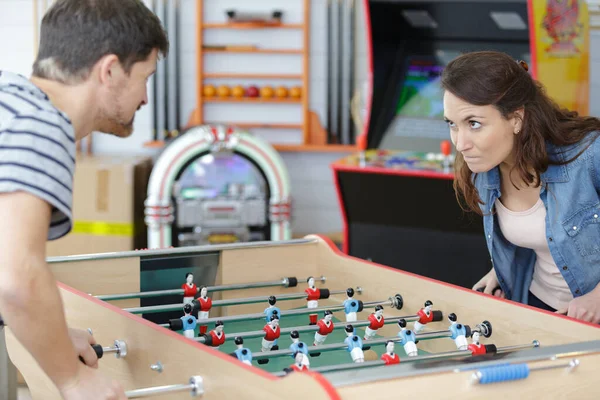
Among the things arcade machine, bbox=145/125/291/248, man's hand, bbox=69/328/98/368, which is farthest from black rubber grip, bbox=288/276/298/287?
arcade machine, bbox=145/125/291/248

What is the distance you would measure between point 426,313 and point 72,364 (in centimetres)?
100

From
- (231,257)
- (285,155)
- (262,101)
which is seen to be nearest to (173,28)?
(262,101)

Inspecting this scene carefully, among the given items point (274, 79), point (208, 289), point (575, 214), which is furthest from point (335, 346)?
point (274, 79)

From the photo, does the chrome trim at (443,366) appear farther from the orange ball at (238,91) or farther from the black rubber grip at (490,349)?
the orange ball at (238,91)

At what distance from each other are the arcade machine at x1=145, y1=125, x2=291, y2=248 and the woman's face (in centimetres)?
292

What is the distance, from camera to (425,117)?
14.4ft

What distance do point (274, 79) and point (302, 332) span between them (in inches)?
150

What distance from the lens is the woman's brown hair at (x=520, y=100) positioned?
219cm

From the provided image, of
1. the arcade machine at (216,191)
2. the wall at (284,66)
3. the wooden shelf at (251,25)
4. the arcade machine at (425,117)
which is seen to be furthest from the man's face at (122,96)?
the wall at (284,66)

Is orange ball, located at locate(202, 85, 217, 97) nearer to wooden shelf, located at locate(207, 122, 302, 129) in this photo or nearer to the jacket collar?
wooden shelf, located at locate(207, 122, 302, 129)

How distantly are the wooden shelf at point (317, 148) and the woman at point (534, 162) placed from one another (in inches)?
132

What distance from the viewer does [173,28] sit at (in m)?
5.77

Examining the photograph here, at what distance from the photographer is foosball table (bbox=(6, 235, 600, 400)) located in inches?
60.3

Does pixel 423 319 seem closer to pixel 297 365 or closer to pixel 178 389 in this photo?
pixel 297 365
